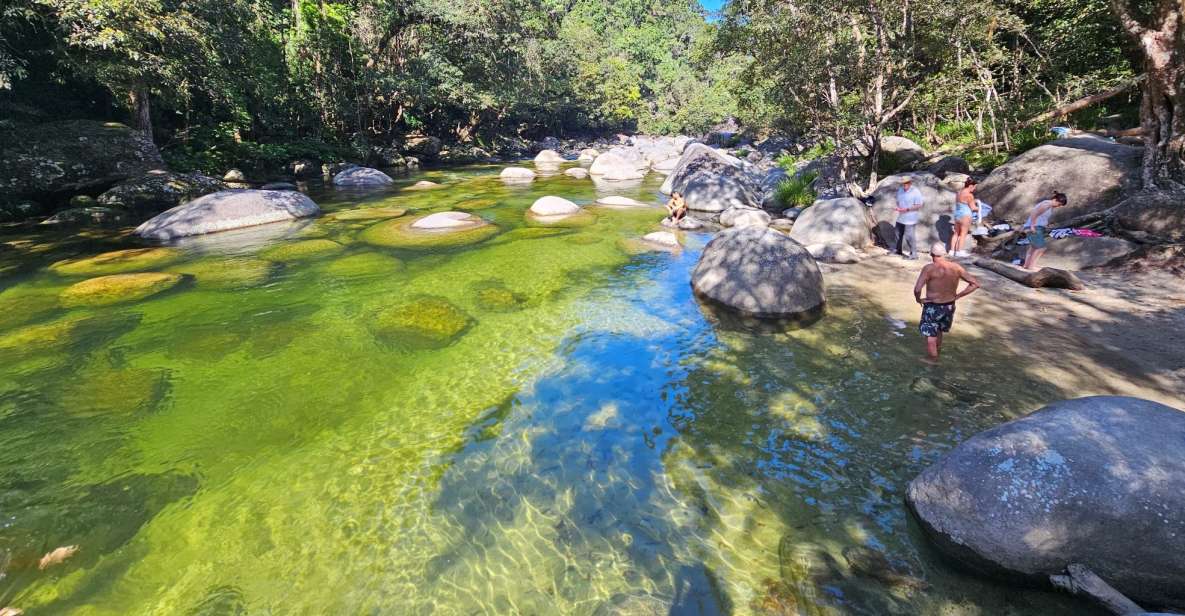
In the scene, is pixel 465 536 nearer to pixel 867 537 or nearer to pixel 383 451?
pixel 383 451

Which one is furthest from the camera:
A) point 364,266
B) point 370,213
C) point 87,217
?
point 370,213

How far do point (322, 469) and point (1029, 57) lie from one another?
21.4 meters

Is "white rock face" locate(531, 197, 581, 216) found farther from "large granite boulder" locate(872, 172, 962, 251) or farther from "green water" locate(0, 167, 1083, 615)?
"green water" locate(0, 167, 1083, 615)

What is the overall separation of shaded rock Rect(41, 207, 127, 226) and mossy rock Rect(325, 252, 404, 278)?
10662 mm

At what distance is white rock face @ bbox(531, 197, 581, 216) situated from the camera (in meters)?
17.1

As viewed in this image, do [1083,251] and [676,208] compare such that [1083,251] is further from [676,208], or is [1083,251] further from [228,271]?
[228,271]

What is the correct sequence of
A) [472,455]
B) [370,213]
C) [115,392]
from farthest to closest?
[370,213], [115,392], [472,455]

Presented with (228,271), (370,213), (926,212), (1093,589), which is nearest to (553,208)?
(370,213)

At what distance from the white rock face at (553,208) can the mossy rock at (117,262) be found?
9.92 m

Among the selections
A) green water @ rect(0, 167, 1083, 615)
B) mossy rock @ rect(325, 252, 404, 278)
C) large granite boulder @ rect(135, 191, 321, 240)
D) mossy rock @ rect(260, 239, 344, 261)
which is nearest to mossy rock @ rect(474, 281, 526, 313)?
green water @ rect(0, 167, 1083, 615)

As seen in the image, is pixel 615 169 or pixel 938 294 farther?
pixel 615 169

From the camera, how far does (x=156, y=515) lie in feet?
14.2

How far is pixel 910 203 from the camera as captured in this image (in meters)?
11.0

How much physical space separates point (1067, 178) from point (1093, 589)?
38.9 ft
